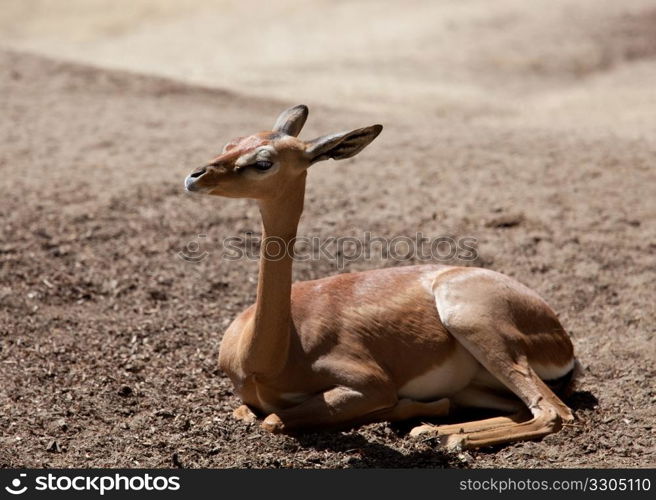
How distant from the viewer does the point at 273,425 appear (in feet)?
18.4

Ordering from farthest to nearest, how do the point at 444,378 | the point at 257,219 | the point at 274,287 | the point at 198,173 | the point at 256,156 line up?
the point at 257,219 → the point at 444,378 → the point at 274,287 → the point at 256,156 → the point at 198,173

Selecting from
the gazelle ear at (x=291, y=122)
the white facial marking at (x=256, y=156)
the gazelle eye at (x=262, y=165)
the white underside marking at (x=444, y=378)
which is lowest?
the white underside marking at (x=444, y=378)

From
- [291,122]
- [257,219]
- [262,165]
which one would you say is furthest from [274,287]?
[257,219]

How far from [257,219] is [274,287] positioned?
361 cm

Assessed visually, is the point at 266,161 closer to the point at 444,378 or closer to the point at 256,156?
the point at 256,156

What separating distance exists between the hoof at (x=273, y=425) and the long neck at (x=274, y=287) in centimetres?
25

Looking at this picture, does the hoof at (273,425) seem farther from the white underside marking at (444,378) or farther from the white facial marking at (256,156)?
the white facial marking at (256,156)

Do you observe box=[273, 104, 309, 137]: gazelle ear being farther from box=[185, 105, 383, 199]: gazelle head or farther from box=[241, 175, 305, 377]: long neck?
box=[241, 175, 305, 377]: long neck

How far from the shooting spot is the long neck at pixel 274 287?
214 inches

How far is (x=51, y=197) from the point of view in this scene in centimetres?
920

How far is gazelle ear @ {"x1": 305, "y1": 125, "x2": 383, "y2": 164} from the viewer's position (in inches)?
205

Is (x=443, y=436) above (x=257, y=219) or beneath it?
beneath

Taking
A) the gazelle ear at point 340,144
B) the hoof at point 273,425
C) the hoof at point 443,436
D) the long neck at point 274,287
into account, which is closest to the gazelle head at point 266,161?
the gazelle ear at point 340,144

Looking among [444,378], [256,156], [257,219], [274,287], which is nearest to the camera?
[256,156]
